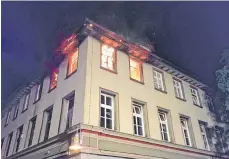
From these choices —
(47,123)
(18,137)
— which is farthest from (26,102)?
(47,123)

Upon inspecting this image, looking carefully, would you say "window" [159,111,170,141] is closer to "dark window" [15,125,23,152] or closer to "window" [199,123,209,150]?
"window" [199,123,209,150]

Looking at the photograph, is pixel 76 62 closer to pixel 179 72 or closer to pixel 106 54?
pixel 106 54

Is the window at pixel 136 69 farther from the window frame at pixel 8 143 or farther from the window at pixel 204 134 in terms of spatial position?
the window frame at pixel 8 143

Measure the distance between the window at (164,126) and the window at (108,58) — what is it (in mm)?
4051

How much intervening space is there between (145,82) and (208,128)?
21.2 ft

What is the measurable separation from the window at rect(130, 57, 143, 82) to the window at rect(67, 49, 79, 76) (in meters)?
3.22

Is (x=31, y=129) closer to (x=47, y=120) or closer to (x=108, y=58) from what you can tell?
(x=47, y=120)

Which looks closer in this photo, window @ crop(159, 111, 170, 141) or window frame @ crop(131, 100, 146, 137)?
window frame @ crop(131, 100, 146, 137)

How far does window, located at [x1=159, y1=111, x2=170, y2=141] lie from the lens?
455 inches

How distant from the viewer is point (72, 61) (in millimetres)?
11688

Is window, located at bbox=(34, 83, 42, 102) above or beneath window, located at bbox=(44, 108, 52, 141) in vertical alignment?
above

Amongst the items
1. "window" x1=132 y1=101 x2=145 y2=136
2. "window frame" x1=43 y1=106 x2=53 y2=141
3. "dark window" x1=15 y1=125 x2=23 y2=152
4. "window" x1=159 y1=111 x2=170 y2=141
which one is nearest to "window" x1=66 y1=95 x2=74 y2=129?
"window frame" x1=43 y1=106 x2=53 y2=141

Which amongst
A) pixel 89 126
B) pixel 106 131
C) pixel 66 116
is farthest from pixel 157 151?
pixel 66 116

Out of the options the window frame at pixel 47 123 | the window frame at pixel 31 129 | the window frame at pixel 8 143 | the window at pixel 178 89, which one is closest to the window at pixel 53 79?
the window frame at pixel 47 123
